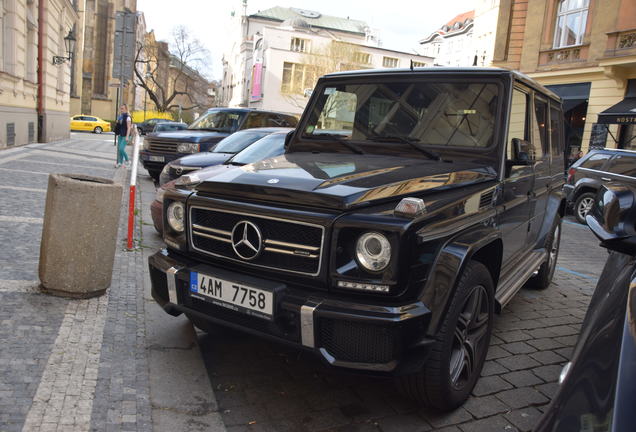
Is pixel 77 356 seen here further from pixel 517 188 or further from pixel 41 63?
pixel 41 63

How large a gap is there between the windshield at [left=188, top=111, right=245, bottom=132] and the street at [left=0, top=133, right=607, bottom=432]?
8454 mm

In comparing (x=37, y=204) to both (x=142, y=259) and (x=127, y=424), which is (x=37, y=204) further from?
(x=127, y=424)

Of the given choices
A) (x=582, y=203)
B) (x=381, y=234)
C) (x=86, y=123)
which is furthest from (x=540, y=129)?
(x=86, y=123)

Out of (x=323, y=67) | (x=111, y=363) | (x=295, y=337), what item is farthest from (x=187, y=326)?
(x=323, y=67)

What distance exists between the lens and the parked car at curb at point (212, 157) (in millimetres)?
8539

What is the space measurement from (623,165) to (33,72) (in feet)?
63.4

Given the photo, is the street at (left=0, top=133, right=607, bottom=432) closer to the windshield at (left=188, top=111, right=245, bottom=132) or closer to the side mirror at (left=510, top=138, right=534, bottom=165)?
the side mirror at (left=510, top=138, right=534, bottom=165)

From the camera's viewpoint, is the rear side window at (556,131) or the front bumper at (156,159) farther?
the front bumper at (156,159)

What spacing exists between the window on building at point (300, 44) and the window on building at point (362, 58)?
24.0ft

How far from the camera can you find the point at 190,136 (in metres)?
12.0

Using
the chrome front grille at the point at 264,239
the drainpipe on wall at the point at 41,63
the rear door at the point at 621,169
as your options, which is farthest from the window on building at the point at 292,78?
the chrome front grille at the point at 264,239

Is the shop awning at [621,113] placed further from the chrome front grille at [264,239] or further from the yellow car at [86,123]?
the yellow car at [86,123]

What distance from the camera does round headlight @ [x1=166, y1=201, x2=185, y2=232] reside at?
3273mm

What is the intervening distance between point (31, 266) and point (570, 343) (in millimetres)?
4736
